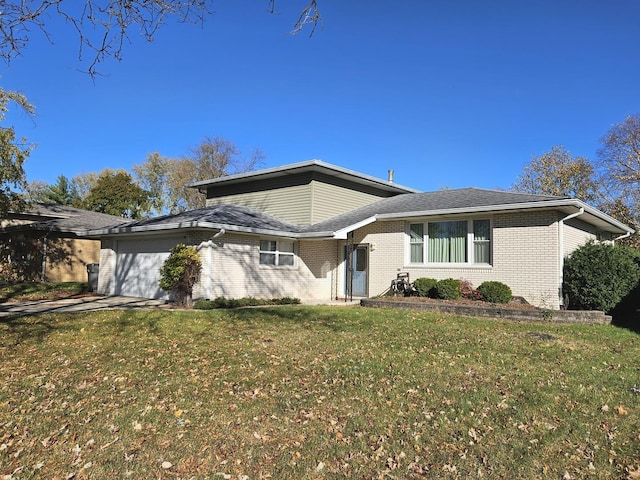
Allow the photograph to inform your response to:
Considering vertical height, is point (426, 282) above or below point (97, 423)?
Result: above

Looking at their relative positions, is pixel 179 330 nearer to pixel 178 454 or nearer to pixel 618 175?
pixel 178 454

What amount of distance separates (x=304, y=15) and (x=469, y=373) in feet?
16.7

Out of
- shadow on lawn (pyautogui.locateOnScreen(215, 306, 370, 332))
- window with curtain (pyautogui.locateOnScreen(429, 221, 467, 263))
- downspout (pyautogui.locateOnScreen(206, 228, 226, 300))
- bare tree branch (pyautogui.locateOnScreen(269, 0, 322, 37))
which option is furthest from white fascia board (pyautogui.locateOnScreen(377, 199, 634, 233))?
bare tree branch (pyautogui.locateOnScreen(269, 0, 322, 37))

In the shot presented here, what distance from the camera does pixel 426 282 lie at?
14133 mm

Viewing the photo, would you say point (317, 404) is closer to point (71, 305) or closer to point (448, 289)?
point (448, 289)

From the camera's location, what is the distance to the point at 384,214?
15.9 metres

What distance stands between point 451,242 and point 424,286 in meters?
1.88

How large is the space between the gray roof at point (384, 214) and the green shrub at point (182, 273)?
0.94m

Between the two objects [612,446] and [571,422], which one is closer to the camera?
[612,446]

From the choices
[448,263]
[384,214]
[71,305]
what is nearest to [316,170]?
[384,214]

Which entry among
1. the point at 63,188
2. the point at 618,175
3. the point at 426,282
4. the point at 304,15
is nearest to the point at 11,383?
the point at 304,15

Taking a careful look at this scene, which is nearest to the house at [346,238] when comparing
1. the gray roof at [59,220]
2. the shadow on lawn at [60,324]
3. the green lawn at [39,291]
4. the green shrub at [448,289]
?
the green shrub at [448,289]

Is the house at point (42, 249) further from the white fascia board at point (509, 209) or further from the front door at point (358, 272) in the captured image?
the white fascia board at point (509, 209)

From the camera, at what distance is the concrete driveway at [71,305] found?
11.6 metres
